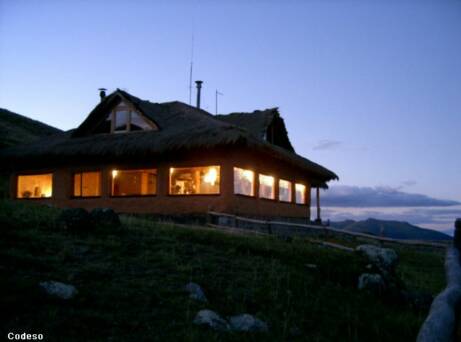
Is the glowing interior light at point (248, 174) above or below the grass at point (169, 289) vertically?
above

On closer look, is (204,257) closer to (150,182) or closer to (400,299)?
(400,299)

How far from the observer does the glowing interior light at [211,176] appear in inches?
818

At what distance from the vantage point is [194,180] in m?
21.8

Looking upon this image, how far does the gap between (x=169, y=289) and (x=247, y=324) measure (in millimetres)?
1491

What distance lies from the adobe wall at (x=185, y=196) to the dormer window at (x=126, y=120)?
1951 mm

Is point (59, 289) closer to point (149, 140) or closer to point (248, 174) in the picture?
point (149, 140)

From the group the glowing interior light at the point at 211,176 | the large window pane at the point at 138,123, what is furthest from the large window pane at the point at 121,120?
the glowing interior light at the point at 211,176

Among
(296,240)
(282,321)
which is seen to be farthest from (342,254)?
(282,321)

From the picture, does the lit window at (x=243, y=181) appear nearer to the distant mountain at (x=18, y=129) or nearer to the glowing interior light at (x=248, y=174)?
the glowing interior light at (x=248, y=174)

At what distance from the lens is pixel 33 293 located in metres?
5.92

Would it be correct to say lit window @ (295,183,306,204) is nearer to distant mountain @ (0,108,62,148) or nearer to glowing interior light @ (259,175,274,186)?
glowing interior light @ (259,175,274,186)

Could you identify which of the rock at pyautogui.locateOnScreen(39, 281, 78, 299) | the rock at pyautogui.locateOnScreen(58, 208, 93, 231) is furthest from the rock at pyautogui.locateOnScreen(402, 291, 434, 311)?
Answer: the rock at pyautogui.locateOnScreen(58, 208, 93, 231)

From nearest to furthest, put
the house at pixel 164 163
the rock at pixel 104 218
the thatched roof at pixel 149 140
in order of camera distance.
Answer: the rock at pixel 104 218
the thatched roof at pixel 149 140
the house at pixel 164 163

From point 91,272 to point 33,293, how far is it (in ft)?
4.55
